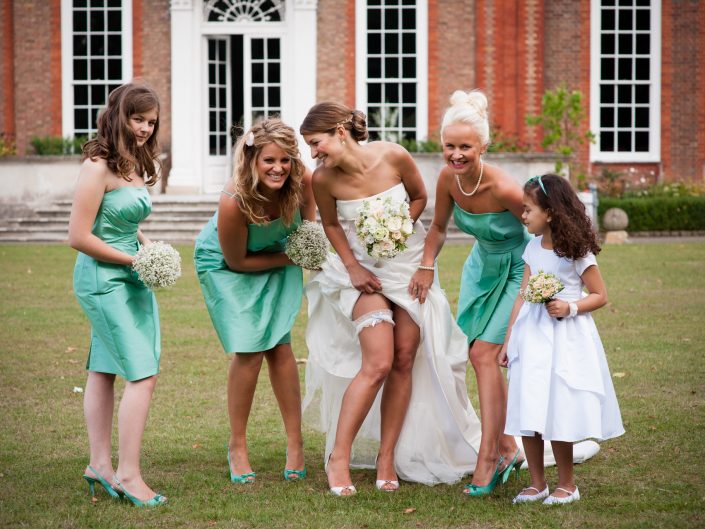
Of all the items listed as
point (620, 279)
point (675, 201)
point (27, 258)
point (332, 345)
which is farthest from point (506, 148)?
point (332, 345)

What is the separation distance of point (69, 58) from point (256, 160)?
18169 millimetres

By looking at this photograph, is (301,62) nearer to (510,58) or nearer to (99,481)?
(510,58)

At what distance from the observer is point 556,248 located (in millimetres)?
4816

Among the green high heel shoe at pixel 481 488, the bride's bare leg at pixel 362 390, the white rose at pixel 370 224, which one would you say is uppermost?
the white rose at pixel 370 224

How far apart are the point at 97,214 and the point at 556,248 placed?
85.4 inches

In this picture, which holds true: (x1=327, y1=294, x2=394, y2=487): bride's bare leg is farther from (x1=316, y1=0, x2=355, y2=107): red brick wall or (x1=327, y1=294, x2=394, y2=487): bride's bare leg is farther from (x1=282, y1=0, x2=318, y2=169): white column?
(x1=316, y1=0, x2=355, y2=107): red brick wall

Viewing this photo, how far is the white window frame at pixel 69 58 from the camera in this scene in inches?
855

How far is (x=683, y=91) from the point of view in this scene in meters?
22.8

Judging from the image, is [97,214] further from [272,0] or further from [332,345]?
[272,0]

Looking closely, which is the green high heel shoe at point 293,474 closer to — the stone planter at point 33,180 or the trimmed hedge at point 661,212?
the stone planter at point 33,180

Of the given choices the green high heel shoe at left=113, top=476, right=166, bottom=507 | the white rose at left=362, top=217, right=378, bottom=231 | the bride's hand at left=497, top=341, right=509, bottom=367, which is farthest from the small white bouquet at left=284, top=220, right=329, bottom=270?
the green high heel shoe at left=113, top=476, right=166, bottom=507

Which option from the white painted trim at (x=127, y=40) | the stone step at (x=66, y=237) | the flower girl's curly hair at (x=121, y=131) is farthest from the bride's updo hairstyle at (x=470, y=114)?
the white painted trim at (x=127, y=40)

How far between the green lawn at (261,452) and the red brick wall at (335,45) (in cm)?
1203

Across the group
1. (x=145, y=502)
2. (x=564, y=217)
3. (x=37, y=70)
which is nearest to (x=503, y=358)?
(x=564, y=217)
